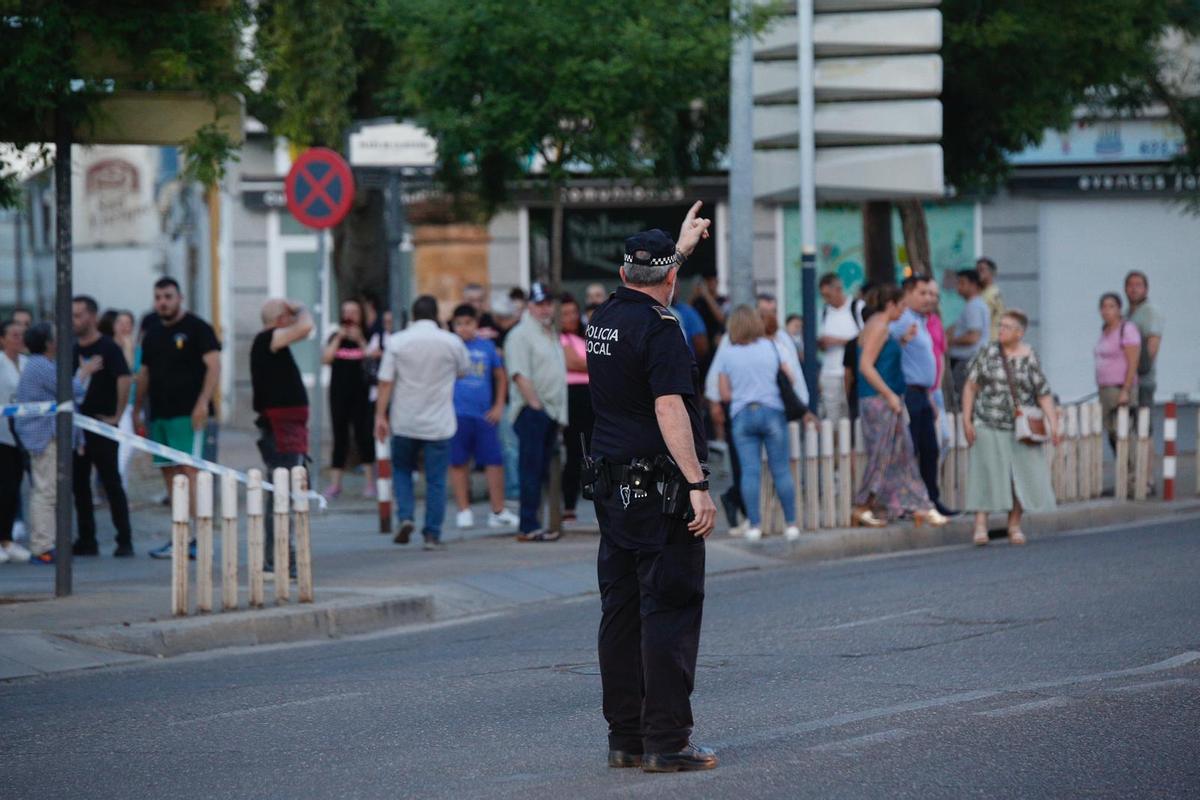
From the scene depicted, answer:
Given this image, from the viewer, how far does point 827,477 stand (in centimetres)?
1470

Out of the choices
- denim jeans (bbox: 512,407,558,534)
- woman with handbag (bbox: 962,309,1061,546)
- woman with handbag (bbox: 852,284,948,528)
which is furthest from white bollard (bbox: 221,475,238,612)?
woman with handbag (bbox: 962,309,1061,546)

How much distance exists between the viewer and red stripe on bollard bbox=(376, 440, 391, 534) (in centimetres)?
1523

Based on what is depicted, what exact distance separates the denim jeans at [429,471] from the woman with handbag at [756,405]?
2140 mm

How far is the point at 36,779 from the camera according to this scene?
6.93m

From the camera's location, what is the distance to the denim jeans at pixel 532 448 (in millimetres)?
14516

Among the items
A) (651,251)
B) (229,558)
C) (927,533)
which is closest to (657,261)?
(651,251)

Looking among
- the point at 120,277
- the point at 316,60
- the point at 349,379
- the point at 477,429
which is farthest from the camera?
the point at 120,277

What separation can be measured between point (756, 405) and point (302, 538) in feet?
13.0

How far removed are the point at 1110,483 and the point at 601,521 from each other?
40.9 ft

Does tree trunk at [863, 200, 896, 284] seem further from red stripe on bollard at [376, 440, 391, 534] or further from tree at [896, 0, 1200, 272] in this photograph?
red stripe on bollard at [376, 440, 391, 534]

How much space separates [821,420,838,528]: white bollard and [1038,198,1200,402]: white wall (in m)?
15.4

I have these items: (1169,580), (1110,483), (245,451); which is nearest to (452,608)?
(1169,580)

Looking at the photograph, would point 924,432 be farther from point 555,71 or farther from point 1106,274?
point 1106,274

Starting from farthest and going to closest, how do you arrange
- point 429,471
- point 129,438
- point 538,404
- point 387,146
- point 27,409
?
point 387,146 < point 538,404 < point 429,471 < point 27,409 < point 129,438
